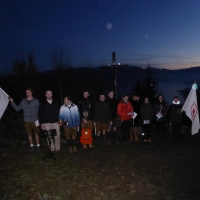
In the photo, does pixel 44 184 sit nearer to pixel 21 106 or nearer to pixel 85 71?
pixel 21 106

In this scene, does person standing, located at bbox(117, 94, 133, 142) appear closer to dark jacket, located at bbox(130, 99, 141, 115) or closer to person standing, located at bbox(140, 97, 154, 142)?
person standing, located at bbox(140, 97, 154, 142)

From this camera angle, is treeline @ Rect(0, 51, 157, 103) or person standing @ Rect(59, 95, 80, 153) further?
treeline @ Rect(0, 51, 157, 103)

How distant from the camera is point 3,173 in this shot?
7.19m

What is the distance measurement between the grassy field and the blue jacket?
1047 millimetres

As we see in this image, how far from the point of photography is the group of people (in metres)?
8.85

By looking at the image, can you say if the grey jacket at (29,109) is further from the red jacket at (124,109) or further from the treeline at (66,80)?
the treeline at (66,80)

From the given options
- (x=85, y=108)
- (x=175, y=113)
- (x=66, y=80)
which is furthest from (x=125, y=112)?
(x=66, y=80)

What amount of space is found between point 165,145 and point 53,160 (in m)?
4.58

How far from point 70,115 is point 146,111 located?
3.31 meters

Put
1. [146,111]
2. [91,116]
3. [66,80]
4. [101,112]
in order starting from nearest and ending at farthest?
1. [91,116]
2. [101,112]
3. [146,111]
4. [66,80]

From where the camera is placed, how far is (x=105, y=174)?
719 centimetres

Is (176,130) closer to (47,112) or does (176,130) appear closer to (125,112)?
(125,112)

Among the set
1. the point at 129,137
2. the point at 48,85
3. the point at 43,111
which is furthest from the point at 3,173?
the point at 48,85

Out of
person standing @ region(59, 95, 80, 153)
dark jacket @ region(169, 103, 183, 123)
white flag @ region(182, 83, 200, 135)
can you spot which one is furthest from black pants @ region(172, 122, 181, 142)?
person standing @ region(59, 95, 80, 153)
